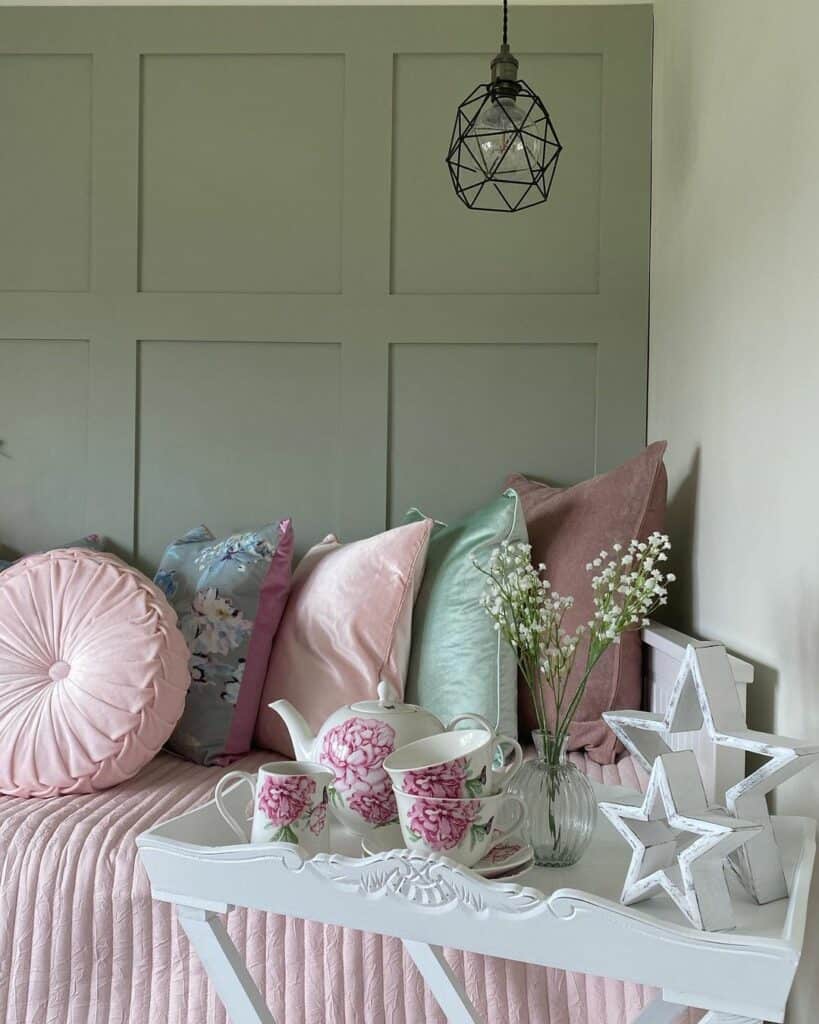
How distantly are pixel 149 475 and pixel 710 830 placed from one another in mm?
1749

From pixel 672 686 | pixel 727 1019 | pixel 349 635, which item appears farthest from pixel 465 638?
pixel 727 1019

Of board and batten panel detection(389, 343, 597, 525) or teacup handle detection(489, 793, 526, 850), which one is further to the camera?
board and batten panel detection(389, 343, 597, 525)

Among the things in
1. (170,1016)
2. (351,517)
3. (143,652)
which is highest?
(351,517)

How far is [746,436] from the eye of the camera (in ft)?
4.92

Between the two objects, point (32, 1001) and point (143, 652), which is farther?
point (143, 652)

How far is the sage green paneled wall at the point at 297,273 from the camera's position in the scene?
226cm

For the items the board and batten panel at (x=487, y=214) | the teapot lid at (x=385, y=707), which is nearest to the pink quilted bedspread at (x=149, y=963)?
the teapot lid at (x=385, y=707)

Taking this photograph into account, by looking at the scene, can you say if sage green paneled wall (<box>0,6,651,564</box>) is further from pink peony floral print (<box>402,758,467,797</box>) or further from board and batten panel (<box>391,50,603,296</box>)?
pink peony floral print (<box>402,758,467,797</box>)

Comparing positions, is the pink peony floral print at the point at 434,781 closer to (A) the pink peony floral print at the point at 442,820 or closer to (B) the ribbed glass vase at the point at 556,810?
(A) the pink peony floral print at the point at 442,820

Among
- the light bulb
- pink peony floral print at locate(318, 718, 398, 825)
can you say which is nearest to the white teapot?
pink peony floral print at locate(318, 718, 398, 825)

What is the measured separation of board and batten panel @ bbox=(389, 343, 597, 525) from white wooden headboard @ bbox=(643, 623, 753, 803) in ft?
1.85

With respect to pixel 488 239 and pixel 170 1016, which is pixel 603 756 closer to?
pixel 170 1016

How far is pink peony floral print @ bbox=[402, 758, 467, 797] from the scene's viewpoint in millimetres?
979

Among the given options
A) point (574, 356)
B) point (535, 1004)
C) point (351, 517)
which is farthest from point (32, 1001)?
point (574, 356)
